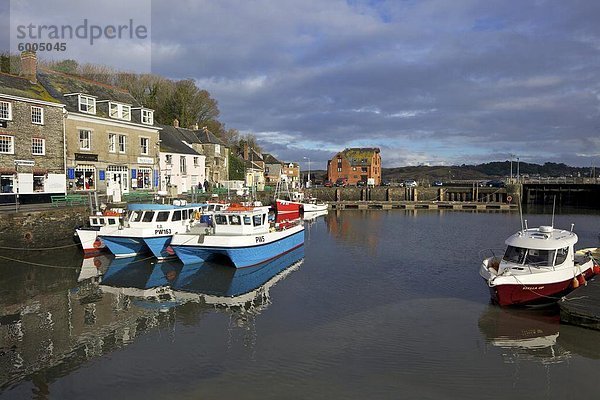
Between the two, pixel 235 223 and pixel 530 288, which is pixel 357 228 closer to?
pixel 235 223

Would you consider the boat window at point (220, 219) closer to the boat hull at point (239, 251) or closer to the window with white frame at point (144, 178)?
the boat hull at point (239, 251)

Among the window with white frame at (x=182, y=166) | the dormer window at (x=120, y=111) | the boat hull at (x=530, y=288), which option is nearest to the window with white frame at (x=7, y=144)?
the dormer window at (x=120, y=111)

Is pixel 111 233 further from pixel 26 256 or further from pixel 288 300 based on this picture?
pixel 288 300

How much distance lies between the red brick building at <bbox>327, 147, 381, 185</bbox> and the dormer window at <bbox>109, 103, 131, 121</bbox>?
195ft

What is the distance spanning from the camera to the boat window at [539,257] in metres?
15.8

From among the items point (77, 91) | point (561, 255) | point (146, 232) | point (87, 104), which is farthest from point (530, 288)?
point (77, 91)

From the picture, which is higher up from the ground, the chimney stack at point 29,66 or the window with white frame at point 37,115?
the chimney stack at point 29,66

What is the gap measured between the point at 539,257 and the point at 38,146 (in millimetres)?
29866

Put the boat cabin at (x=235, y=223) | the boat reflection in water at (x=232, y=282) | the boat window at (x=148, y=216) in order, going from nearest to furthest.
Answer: the boat reflection in water at (x=232, y=282)
the boat cabin at (x=235, y=223)
the boat window at (x=148, y=216)

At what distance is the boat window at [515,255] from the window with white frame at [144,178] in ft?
104

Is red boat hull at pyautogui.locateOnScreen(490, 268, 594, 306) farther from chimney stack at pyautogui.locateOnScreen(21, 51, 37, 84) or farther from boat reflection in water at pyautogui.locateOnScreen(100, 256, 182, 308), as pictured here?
chimney stack at pyautogui.locateOnScreen(21, 51, 37, 84)

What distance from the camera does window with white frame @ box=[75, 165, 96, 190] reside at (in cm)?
3431

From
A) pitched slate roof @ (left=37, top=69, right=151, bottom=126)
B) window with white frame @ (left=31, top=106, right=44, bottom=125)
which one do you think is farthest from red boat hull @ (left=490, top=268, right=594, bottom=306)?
pitched slate roof @ (left=37, top=69, right=151, bottom=126)

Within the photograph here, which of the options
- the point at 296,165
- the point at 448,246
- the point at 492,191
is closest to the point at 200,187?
the point at 448,246
